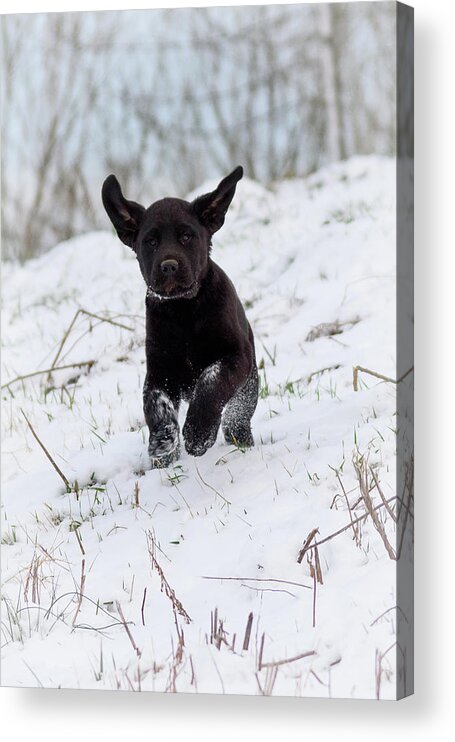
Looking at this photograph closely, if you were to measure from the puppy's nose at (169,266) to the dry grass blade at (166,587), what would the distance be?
0.83m

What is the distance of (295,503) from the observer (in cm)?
382

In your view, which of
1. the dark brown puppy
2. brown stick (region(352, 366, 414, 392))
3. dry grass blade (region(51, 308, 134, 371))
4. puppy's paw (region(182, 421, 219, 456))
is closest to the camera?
brown stick (region(352, 366, 414, 392))

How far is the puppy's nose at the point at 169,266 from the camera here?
12.7 feet

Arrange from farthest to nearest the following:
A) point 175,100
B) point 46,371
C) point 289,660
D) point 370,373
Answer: point 46,371
point 175,100
point 370,373
point 289,660

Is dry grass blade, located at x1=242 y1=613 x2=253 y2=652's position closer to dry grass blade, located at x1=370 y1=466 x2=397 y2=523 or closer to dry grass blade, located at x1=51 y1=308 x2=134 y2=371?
dry grass blade, located at x1=370 y1=466 x2=397 y2=523

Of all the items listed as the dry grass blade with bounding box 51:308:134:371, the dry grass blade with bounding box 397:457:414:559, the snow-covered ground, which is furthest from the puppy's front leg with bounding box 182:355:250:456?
the dry grass blade with bounding box 397:457:414:559

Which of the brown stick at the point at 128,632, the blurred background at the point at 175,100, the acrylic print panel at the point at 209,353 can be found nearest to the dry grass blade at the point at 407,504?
the acrylic print panel at the point at 209,353

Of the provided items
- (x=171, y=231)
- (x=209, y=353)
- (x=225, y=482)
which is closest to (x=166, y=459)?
(x=225, y=482)

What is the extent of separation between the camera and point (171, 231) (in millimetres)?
3975

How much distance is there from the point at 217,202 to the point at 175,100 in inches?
14.9

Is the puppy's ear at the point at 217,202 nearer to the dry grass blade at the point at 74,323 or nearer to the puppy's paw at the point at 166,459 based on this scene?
the dry grass blade at the point at 74,323

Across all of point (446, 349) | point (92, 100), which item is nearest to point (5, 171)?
point (92, 100)

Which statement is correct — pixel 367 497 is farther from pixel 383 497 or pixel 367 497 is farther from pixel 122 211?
pixel 122 211

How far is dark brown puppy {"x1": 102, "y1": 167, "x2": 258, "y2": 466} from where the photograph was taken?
13.0 feet
